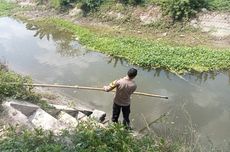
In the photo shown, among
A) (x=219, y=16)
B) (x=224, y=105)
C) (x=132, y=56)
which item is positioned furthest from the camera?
(x=219, y=16)

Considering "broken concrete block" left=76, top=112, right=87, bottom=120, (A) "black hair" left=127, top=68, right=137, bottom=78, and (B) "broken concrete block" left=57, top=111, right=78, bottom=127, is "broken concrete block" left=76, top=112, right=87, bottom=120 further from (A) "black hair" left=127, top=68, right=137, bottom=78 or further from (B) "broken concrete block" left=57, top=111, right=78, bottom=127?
(A) "black hair" left=127, top=68, right=137, bottom=78

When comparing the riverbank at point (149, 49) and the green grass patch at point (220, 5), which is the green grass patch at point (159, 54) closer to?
the riverbank at point (149, 49)

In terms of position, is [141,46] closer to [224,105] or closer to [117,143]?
[224,105]

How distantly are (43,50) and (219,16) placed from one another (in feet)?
24.1

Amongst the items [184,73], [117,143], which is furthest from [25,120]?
[184,73]

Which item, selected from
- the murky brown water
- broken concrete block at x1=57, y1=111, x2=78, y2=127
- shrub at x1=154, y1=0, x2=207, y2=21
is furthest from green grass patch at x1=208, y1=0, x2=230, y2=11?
broken concrete block at x1=57, y1=111, x2=78, y2=127

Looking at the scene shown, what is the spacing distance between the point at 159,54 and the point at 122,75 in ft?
→ 5.51

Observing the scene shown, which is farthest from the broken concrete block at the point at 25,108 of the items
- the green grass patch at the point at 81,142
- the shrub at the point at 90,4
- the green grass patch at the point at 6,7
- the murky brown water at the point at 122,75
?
the green grass patch at the point at 6,7

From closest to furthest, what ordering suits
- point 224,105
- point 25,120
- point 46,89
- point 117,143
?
1. point 117,143
2. point 25,120
3. point 224,105
4. point 46,89

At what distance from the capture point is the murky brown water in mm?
10766

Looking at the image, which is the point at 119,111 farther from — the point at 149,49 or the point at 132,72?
the point at 149,49

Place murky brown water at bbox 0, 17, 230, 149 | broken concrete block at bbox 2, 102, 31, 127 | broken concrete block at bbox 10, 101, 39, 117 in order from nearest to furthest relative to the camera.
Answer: broken concrete block at bbox 2, 102, 31, 127, broken concrete block at bbox 10, 101, 39, 117, murky brown water at bbox 0, 17, 230, 149

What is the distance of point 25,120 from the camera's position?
26.9 feet

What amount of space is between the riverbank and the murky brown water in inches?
12.1
